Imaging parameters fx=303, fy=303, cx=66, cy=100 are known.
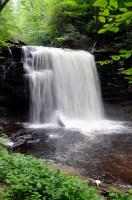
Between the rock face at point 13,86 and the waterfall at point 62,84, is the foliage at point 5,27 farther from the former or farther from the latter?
the waterfall at point 62,84

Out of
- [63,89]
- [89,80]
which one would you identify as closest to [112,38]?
[89,80]

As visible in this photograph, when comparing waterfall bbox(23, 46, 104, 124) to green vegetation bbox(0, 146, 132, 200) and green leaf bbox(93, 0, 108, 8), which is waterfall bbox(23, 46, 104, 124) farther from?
green leaf bbox(93, 0, 108, 8)

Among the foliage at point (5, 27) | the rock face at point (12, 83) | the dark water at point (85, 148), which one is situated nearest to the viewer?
A: the dark water at point (85, 148)

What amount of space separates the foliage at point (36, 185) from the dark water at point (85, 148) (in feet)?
9.59

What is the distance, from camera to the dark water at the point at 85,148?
7863mm

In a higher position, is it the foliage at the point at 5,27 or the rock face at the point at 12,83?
the foliage at the point at 5,27

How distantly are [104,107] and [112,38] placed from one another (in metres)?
4.23

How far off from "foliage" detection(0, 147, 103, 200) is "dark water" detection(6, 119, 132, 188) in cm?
292

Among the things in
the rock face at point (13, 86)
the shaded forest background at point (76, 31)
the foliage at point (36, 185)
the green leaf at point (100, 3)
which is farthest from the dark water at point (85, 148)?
the green leaf at point (100, 3)

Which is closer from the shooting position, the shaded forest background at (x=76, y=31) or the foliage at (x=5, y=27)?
the foliage at (x=5, y=27)

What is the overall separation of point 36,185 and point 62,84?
11757 mm

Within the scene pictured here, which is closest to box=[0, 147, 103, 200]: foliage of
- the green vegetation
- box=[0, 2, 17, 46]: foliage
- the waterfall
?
the green vegetation

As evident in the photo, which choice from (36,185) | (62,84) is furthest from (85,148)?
(62,84)

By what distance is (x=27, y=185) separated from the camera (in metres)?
4.15
